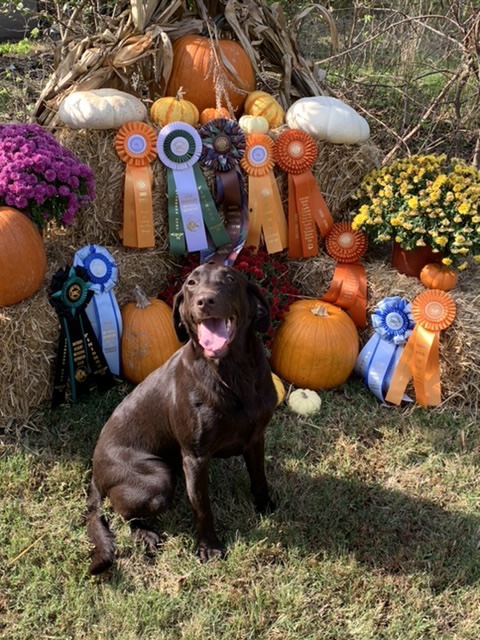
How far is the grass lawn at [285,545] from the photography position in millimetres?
2461

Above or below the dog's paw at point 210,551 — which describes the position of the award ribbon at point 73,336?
above

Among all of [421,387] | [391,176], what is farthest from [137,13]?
[421,387]

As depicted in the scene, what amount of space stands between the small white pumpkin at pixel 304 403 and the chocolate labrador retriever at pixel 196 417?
2.80ft

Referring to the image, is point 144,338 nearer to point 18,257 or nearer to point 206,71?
point 18,257

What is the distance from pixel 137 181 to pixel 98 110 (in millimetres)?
503

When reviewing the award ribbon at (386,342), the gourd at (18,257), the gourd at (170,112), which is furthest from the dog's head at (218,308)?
the gourd at (170,112)

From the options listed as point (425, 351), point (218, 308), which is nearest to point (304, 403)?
point (425, 351)

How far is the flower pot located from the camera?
3988 millimetres

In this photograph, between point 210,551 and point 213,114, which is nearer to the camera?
point 210,551

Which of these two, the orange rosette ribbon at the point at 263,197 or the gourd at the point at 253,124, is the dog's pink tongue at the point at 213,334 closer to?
the orange rosette ribbon at the point at 263,197

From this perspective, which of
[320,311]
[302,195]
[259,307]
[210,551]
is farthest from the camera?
[302,195]

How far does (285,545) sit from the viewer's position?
2.79m

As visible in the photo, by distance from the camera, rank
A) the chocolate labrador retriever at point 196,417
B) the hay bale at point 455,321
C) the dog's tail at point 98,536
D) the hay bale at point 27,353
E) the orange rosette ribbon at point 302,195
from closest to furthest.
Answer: the chocolate labrador retriever at point 196,417 → the dog's tail at point 98,536 → the hay bale at point 27,353 → the hay bale at point 455,321 → the orange rosette ribbon at point 302,195

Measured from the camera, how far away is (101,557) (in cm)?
255
